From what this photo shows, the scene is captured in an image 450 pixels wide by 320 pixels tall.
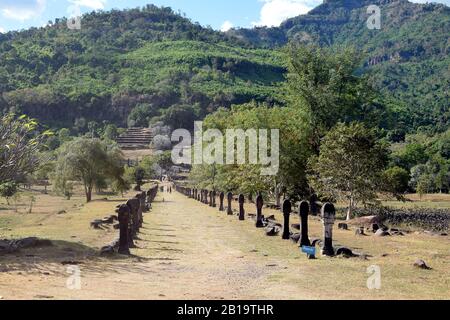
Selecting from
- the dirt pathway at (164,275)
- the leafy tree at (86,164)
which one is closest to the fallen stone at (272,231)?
the dirt pathway at (164,275)

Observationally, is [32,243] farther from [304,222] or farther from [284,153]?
[284,153]

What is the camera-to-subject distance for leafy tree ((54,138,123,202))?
170 feet

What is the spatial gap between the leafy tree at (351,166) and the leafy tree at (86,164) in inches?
1102

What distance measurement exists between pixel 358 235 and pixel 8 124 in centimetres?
1354

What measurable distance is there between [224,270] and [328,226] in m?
3.87

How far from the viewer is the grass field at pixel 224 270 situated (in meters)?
9.89

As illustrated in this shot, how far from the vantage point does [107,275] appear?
11656mm

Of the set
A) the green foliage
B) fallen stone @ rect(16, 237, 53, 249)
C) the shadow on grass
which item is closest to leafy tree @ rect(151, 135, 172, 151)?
the green foliage

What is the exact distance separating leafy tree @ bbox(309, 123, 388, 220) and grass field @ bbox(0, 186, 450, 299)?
1063 centimetres

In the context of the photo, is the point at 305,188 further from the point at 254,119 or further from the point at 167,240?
the point at 167,240

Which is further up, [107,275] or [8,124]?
[8,124]

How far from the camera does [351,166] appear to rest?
30547mm

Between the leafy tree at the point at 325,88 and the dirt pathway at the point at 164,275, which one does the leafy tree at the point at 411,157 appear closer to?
the leafy tree at the point at 325,88
